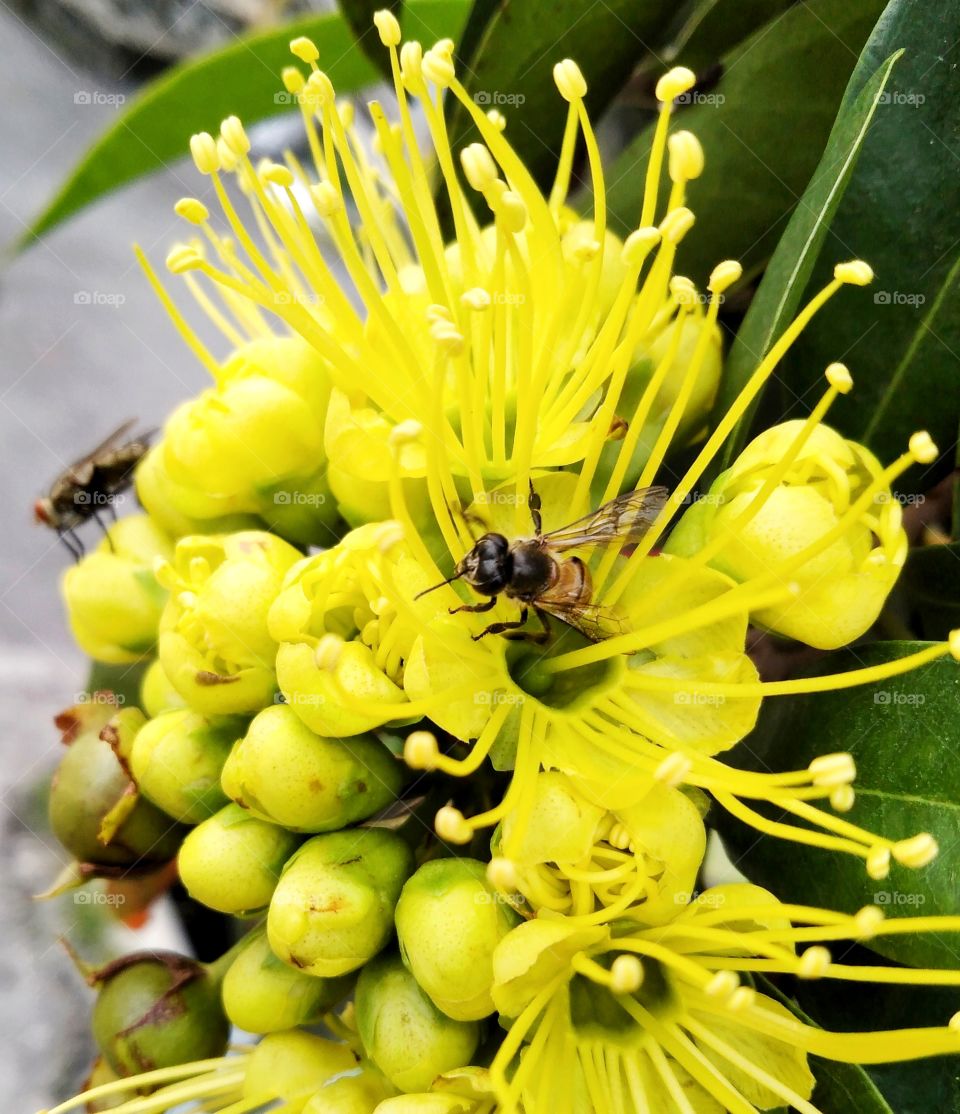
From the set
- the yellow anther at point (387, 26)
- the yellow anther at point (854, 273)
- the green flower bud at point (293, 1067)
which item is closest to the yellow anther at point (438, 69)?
the yellow anther at point (387, 26)

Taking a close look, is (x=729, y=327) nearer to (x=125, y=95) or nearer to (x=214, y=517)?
(x=214, y=517)

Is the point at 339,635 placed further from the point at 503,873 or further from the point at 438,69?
the point at 438,69

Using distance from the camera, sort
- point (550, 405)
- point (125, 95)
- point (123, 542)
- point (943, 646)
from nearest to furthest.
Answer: point (943, 646) → point (550, 405) → point (123, 542) → point (125, 95)

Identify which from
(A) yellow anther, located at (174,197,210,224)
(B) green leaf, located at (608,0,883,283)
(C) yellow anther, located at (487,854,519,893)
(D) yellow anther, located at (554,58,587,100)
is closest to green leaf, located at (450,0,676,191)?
(B) green leaf, located at (608,0,883,283)

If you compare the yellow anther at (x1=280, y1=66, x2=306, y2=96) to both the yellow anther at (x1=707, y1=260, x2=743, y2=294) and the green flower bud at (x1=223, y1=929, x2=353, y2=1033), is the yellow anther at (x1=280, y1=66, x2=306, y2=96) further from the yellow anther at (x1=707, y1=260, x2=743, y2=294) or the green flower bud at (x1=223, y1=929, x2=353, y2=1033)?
the green flower bud at (x1=223, y1=929, x2=353, y2=1033)

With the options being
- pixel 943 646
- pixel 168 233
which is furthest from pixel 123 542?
pixel 168 233

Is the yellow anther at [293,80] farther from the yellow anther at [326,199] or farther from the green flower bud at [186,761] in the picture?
the green flower bud at [186,761]
